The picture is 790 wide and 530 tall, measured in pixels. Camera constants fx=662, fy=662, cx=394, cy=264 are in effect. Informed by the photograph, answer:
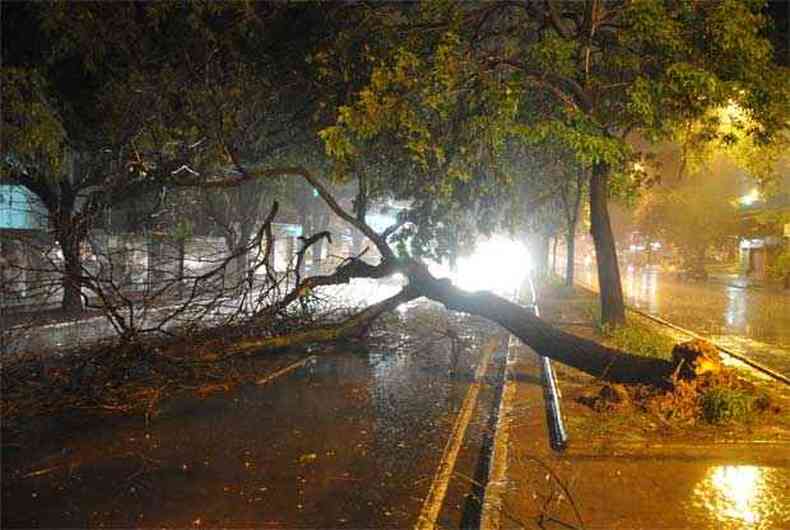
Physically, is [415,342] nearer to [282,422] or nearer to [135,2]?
[282,422]

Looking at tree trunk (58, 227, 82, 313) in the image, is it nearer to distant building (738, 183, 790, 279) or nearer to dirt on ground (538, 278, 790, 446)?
dirt on ground (538, 278, 790, 446)

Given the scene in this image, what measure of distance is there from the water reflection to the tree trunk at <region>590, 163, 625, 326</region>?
27.1ft

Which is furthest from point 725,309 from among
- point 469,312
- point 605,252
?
point 469,312

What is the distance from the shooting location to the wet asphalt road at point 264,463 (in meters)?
5.16

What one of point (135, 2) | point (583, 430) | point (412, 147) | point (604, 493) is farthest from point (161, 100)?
point (604, 493)

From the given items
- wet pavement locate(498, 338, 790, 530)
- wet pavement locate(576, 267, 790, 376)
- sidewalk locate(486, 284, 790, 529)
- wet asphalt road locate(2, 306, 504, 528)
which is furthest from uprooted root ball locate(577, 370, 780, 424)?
wet pavement locate(576, 267, 790, 376)

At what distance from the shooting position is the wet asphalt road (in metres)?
5.16

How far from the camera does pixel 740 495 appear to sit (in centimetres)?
530

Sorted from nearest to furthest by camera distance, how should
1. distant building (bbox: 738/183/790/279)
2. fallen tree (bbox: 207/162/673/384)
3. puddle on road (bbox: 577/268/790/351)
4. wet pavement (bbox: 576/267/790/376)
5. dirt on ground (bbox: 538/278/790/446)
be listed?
dirt on ground (bbox: 538/278/790/446) < fallen tree (bbox: 207/162/673/384) < wet pavement (bbox: 576/267/790/376) < puddle on road (bbox: 577/268/790/351) < distant building (bbox: 738/183/790/279)

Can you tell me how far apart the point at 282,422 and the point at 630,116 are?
8372mm

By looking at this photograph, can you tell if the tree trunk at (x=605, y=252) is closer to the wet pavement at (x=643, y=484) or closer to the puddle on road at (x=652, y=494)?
the wet pavement at (x=643, y=484)

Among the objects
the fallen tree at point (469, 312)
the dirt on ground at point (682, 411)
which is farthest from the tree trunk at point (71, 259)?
the dirt on ground at point (682, 411)

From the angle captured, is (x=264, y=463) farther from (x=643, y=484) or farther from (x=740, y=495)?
(x=740, y=495)

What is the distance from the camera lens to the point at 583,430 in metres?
6.98
